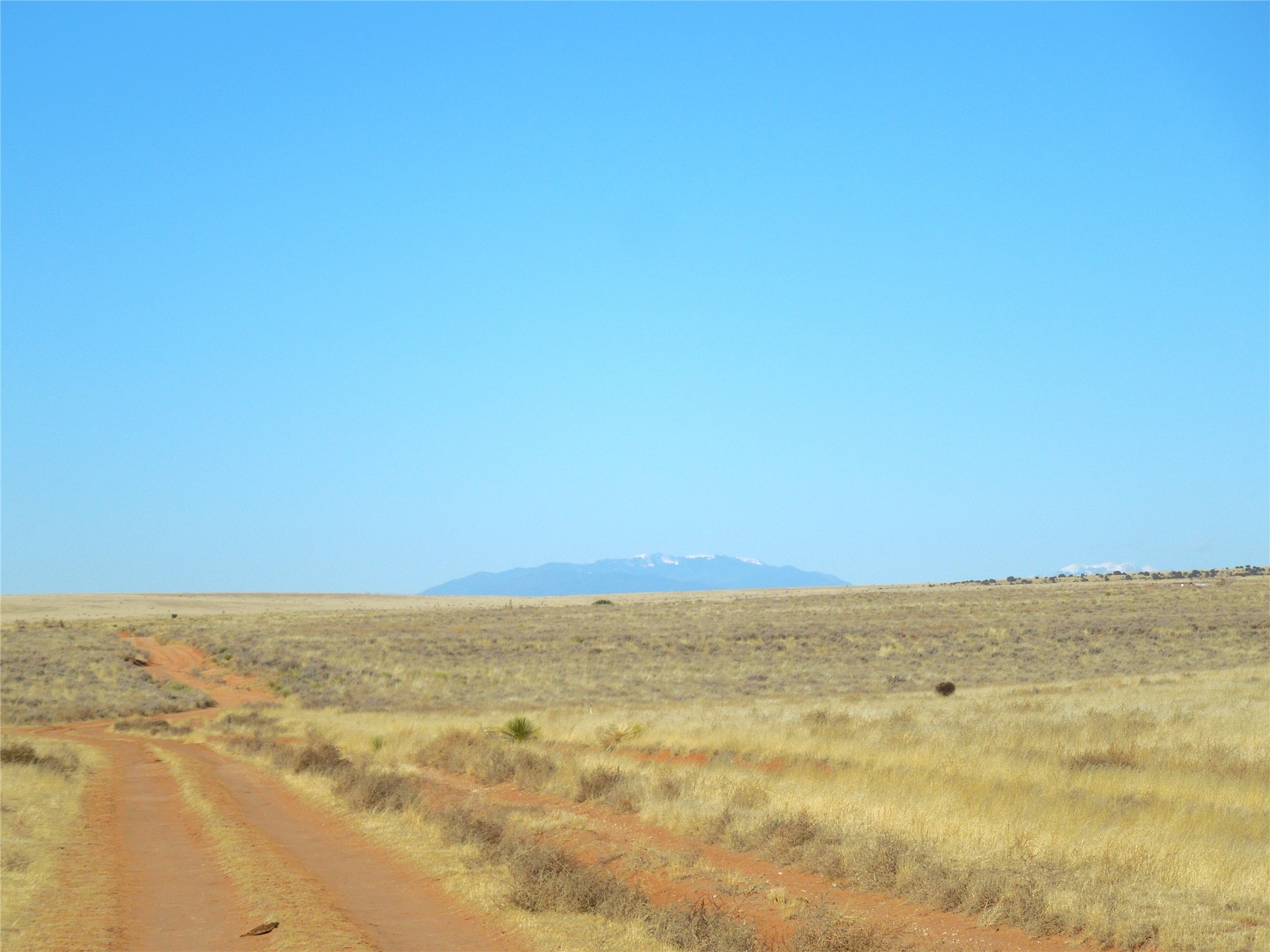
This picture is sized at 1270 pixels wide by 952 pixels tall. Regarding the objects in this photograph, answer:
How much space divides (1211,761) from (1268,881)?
786 cm

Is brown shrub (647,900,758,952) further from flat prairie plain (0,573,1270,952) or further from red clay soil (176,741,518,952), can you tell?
red clay soil (176,741,518,952)

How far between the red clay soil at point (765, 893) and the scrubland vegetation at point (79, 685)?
25.3m

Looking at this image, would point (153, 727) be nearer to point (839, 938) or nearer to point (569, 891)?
point (569, 891)

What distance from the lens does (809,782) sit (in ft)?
49.5

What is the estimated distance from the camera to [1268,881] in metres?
9.12

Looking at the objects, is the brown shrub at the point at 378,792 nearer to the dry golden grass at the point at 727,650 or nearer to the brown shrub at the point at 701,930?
the brown shrub at the point at 701,930

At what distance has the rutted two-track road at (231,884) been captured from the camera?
9.32 m

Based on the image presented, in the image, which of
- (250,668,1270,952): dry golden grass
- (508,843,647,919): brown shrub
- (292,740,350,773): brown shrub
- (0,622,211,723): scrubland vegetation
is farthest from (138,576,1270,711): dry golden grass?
(508,843,647,919): brown shrub

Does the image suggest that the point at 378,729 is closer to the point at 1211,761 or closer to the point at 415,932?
the point at 415,932

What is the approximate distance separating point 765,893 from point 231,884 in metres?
6.22

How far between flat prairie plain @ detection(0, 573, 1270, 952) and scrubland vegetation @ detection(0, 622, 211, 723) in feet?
1.14

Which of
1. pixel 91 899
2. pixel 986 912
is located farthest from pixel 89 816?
pixel 986 912

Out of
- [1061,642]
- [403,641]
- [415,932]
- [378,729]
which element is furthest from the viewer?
[403,641]

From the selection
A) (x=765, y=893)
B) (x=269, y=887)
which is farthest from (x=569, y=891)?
(x=269, y=887)
